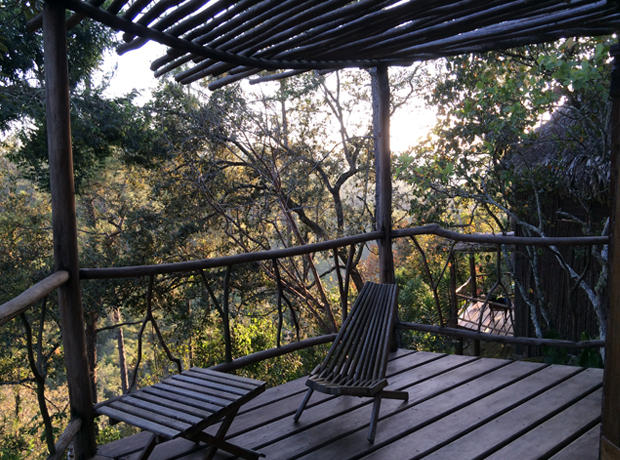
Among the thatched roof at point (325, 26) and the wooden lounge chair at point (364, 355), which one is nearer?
the thatched roof at point (325, 26)

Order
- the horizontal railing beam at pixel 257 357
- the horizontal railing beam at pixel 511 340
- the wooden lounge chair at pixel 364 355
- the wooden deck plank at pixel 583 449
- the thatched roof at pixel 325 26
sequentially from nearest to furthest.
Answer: the thatched roof at pixel 325 26
the wooden deck plank at pixel 583 449
the wooden lounge chair at pixel 364 355
the horizontal railing beam at pixel 257 357
the horizontal railing beam at pixel 511 340

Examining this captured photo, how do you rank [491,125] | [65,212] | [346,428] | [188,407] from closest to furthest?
1. [188,407]
2. [65,212]
3. [346,428]
4. [491,125]

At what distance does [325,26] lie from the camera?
2.16 meters

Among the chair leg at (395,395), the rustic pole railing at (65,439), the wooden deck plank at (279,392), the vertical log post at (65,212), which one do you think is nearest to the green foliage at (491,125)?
the wooden deck plank at (279,392)

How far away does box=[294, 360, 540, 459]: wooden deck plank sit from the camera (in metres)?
2.23

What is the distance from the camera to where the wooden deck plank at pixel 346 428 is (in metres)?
2.24

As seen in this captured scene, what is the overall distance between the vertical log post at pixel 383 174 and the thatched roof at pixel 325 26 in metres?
0.51

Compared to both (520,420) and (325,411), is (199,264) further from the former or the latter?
(520,420)

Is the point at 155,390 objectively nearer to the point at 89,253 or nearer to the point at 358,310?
the point at 358,310

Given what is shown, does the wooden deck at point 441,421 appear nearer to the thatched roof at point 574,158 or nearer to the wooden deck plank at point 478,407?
the wooden deck plank at point 478,407

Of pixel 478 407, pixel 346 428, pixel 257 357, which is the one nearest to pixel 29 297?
pixel 257 357

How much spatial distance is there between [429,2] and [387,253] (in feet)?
6.34

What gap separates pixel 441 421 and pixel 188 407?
133 centimetres

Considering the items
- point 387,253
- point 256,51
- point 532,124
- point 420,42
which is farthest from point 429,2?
point 532,124
